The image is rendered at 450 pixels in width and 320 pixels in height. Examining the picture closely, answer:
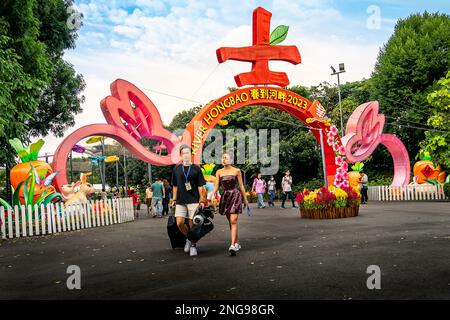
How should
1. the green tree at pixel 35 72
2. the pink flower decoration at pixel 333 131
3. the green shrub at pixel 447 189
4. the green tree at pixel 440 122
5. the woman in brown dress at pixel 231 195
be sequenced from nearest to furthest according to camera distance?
1. the woman in brown dress at pixel 231 195
2. the green tree at pixel 35 72
3. the pink flower decoration at pixel 333 131
4. the green tree at pixel 440 122
5. the green shrub at pixel 447 189

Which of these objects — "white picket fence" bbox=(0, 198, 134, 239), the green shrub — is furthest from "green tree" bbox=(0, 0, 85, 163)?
the green shrub

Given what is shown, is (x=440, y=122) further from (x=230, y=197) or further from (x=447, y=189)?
(x=230, y=197)

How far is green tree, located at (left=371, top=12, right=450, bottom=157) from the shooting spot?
31.1 metres

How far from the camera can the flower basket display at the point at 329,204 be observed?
14039 millimetres

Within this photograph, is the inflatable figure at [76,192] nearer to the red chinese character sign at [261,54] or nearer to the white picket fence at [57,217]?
the white picket fence at [57,217]

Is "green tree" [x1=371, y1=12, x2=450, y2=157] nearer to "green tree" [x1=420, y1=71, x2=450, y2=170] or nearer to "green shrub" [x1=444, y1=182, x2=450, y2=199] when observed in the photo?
"green tree" [x1=420, y1=71, x2=450, y2=170]

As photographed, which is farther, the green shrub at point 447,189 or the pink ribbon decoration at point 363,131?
the green shrub at point 447,189

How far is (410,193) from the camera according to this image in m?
24.3

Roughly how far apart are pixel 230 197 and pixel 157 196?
11034 millimetres

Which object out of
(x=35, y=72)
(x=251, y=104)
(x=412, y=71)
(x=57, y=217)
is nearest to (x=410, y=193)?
(x=251, y=104)

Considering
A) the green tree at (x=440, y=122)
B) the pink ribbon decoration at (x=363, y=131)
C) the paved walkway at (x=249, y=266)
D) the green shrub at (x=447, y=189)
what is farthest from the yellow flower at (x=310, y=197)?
the green shrub at (x=447, y=189)

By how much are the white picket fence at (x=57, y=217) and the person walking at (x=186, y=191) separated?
20.5ft
